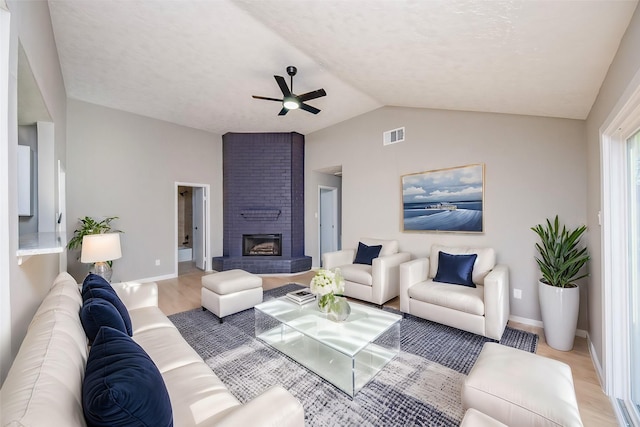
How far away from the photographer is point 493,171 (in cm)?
322

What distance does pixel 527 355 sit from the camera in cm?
156

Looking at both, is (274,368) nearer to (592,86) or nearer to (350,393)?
(350,393)

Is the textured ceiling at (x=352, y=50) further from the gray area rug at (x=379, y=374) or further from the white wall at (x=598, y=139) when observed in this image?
the gray area rug at (x=379, y=374)

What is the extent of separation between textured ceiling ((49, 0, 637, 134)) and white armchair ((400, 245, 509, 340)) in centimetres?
168

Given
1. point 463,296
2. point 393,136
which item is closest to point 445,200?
point 393,136

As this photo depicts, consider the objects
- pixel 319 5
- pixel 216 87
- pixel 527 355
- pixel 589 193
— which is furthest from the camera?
pixel 216 87

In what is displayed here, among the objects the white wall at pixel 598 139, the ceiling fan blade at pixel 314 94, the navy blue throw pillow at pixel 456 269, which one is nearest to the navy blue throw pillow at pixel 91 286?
the ceiling fan blade at pixel 314 94

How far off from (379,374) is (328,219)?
15.3 feet

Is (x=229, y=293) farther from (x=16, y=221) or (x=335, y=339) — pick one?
(x=16, y=221)

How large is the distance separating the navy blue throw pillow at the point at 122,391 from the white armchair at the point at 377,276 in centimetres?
278

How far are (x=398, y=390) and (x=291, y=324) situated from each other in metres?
0.94

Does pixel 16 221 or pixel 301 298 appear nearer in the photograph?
pixel 16 221

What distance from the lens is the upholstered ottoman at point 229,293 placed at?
3.03 metres

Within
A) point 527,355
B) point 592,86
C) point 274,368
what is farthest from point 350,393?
point 592,86
